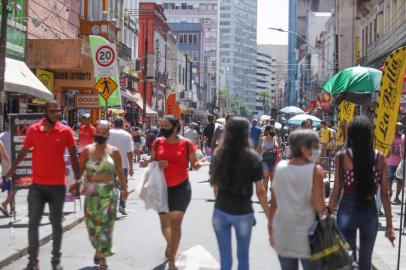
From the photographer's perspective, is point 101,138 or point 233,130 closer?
point 233,130

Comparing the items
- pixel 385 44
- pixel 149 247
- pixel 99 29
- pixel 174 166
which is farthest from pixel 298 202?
pixel 385 44

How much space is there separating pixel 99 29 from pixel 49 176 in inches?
1039

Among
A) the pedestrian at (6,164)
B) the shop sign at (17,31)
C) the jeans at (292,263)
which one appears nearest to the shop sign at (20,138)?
the pedestrian at (6,164)

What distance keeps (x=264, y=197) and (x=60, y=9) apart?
25504 millimetres

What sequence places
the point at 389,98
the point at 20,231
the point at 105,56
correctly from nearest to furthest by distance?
the point at 389,98
the point at 20,231
the point at 105,56

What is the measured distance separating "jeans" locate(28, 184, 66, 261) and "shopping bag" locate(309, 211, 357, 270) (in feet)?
11.4

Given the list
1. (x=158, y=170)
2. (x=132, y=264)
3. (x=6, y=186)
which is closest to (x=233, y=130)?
(x=158, y=170)

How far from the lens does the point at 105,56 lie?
17250 millimetres

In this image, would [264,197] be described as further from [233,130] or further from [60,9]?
[60,9]

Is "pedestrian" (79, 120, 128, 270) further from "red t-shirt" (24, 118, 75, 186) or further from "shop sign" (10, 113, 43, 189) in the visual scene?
"shop sign" (10, 113, 43, 189)

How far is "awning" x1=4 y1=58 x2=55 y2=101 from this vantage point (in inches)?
794

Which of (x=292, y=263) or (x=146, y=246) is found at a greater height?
(x=292, y=263)

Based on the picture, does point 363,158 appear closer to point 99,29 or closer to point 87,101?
point 87,101

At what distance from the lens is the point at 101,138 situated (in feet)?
27.0
